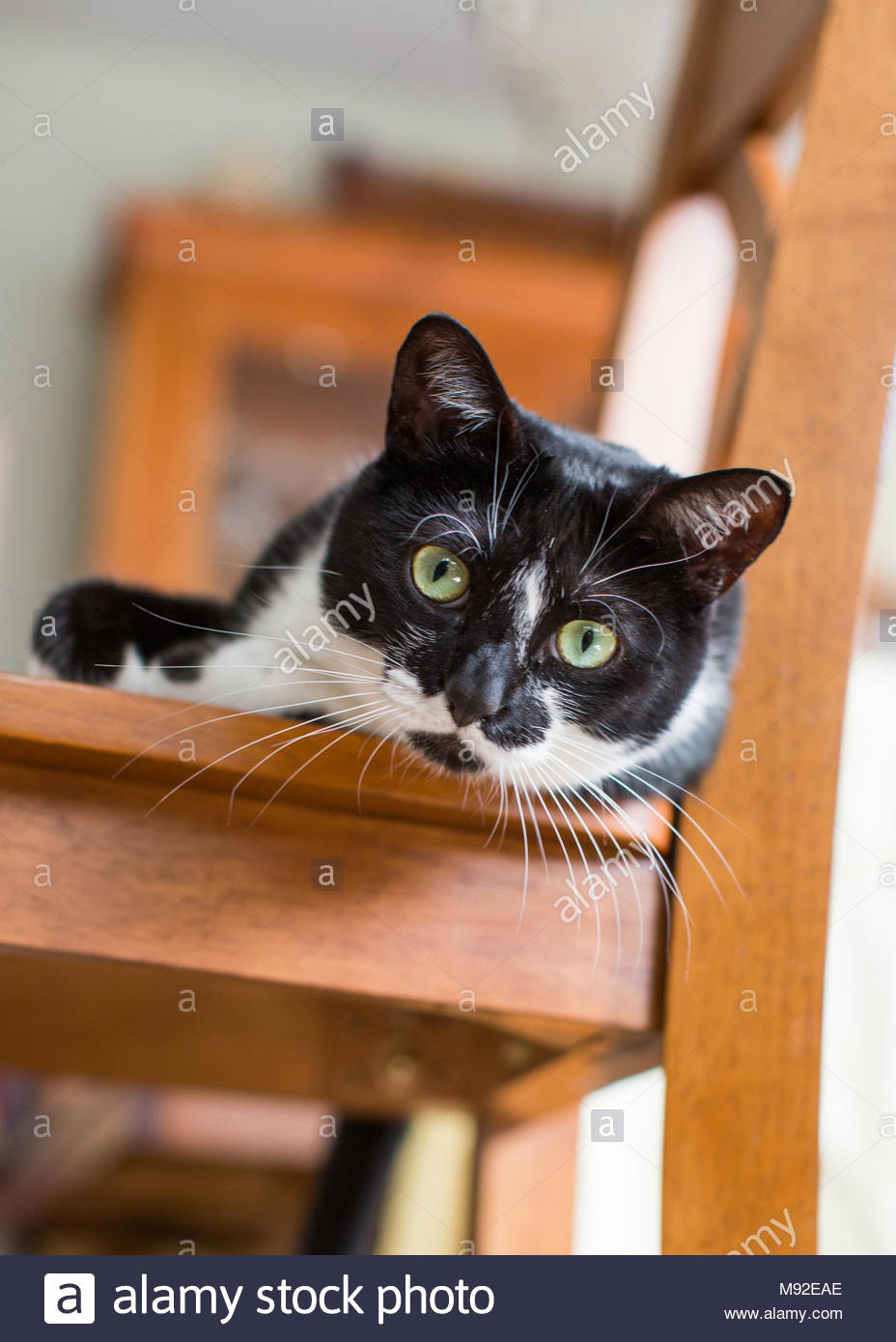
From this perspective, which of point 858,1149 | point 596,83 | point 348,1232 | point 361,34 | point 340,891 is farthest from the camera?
point 361,34

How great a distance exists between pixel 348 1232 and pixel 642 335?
3.60 feet

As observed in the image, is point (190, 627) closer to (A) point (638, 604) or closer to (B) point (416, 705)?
(B) point (416, 705)

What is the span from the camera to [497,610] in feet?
2.61

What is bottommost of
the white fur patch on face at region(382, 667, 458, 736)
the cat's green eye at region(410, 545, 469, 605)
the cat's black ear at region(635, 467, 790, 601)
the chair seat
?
the chair seat

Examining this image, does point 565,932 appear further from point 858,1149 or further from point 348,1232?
point 858,1149

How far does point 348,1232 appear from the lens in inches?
48.4

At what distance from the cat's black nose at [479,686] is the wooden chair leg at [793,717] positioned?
0.17 m

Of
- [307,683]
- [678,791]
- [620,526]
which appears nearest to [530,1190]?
[678,791]

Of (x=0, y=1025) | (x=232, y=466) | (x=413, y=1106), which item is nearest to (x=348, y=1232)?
(x=413, y=1106)

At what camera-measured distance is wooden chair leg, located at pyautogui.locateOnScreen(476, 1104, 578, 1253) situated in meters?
1.22

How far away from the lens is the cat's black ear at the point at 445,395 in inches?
32.2
